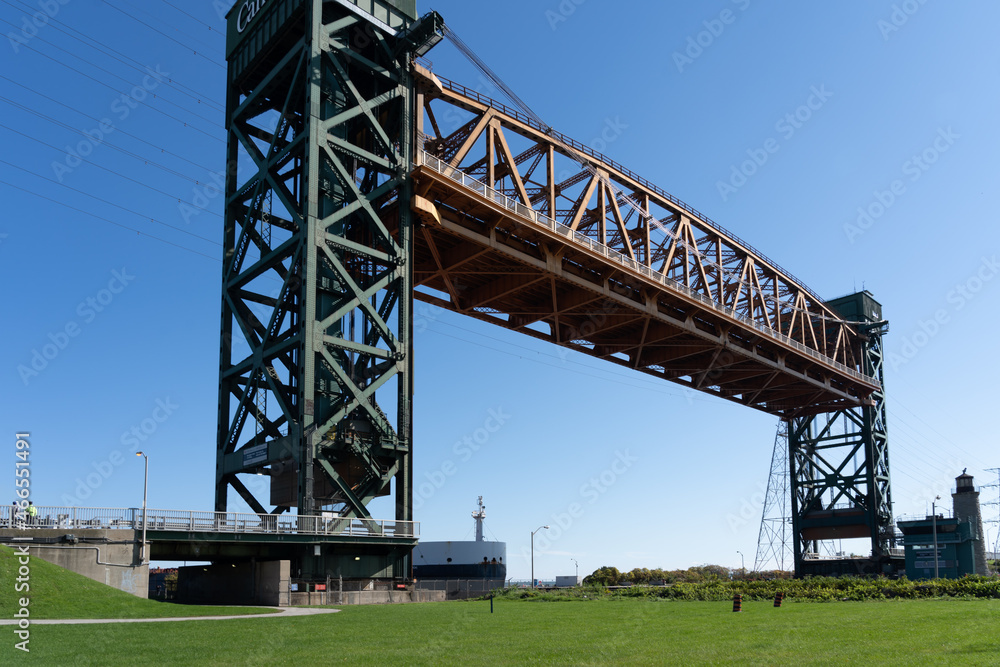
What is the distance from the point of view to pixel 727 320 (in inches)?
2477

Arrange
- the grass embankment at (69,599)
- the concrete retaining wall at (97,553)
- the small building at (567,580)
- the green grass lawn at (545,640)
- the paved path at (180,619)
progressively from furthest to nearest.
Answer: the small building at (567,580)
the concrete retaining wall at (97,553)
the grass embankment at (69,599)
the paved path at (180,619)
the green grass lawn at (545,640)

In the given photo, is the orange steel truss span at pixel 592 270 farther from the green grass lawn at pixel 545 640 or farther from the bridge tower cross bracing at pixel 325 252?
the green grass lawn at pixel 545 640

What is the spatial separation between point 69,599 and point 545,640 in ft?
51.2

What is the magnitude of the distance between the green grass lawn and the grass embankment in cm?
339

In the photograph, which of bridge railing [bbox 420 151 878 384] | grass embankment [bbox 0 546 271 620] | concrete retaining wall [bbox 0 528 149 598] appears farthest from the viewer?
bridge railing [bbox 420 151 878 384]

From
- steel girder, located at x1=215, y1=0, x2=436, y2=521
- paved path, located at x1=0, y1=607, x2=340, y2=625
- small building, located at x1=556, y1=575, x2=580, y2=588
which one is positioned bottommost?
small building, located at x1=556, y1=575, x2=580, y2=588

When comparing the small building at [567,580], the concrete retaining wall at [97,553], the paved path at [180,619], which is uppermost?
the concrete retaining wall at [97,553]

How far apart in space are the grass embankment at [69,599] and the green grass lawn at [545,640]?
339 cm

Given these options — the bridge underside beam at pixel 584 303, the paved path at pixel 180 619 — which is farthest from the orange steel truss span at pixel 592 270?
the paved path at pixel 180 619

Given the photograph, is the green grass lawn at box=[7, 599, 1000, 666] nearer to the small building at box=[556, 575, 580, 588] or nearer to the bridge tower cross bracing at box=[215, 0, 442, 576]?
the bridge tower cross bracing at box=[215, 0, 442, 576]

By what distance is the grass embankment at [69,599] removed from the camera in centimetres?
2408

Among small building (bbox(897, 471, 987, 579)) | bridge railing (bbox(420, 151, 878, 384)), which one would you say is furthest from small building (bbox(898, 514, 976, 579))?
bridge railing (bbox(420, 151, 878, 384))

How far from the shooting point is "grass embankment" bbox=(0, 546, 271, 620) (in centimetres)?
2408

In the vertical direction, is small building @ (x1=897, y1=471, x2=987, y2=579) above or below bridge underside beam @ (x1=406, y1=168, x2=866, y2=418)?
below
